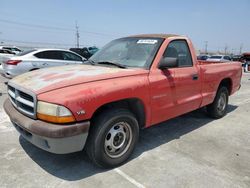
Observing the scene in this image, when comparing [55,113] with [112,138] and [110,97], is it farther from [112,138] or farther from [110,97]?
[112,138]

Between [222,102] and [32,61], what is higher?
[32,61]

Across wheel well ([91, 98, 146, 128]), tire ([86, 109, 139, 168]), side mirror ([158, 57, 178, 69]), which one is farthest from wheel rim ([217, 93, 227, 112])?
tire ([86, 109, 139, 168])

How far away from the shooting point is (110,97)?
313 cm

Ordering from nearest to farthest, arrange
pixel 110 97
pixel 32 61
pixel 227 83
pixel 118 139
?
pixel 110 97 → pixel 118 139 → pixel 227 83 → pixel 32 61

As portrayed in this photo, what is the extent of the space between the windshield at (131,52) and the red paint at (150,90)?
13cm

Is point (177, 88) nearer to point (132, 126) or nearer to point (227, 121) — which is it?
point (132, 126)

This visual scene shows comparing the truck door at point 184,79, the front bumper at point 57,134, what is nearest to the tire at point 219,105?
the truck door at point 184,79

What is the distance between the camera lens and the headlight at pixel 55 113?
2.76 meters

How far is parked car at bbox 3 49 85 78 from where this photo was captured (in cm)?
930

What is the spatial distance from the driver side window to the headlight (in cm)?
210

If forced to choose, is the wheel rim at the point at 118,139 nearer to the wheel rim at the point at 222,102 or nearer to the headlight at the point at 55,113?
the headlight at the point at 55,113

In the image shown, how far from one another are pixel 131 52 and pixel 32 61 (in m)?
6.50

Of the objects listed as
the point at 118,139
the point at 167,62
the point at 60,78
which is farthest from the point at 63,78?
the point at 167,62

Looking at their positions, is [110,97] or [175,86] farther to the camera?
[175,86]
